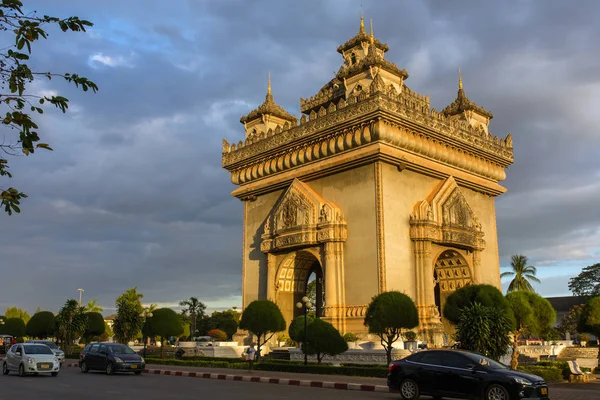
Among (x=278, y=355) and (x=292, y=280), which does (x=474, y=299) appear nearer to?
(x=278, y=355)

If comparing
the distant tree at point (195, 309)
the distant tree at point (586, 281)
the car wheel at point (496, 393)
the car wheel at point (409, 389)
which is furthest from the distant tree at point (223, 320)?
the car wheel at point (496, 393)

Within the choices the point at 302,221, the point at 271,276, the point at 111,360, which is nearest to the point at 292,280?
the point at 271,276

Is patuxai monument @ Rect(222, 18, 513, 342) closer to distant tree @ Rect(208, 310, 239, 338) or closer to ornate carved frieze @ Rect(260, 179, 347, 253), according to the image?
ornate carved frieze @ Rect(260, 179, 347, 253)

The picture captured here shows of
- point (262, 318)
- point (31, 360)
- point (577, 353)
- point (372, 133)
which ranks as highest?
point (372, 133)

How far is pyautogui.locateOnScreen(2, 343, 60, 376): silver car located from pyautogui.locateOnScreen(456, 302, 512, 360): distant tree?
12953mm

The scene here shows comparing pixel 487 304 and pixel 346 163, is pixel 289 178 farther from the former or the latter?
pixel 487 304

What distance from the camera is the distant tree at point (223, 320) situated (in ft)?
246

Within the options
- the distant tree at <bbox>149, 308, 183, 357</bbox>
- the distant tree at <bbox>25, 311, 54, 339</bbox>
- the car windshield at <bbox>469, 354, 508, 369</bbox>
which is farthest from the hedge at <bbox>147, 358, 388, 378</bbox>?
the distant tree at <bbox>25, 311, 54, 339</bbox>

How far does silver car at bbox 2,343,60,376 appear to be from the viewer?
19.1m

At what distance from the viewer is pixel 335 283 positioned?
2577cm

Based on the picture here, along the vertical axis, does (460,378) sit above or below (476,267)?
below

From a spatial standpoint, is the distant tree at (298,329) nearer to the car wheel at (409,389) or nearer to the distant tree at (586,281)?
the car wheel at (409,389)

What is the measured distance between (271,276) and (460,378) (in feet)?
58.4

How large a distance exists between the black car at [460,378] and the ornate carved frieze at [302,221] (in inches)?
525
